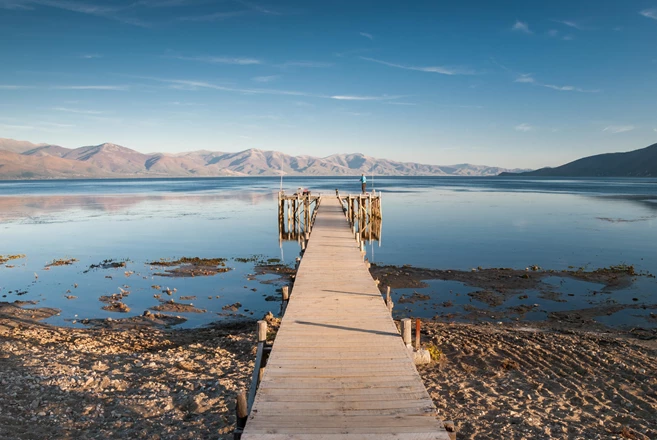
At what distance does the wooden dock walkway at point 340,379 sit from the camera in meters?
6.34

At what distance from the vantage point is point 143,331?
16969 millimetres

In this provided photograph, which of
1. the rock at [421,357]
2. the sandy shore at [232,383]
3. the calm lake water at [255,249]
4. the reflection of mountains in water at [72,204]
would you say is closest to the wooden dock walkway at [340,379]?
the rock at [421,357]

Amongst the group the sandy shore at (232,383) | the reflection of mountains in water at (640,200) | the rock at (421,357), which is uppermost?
the reflection of mountains in water at (640,200)

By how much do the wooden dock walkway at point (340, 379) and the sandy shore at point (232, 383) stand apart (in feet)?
8.08

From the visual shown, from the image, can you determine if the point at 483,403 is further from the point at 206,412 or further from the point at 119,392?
the point at 119,392

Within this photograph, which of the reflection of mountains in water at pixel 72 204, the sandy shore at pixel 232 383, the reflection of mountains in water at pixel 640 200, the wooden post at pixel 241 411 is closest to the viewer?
the wooden post at pixel 241 411

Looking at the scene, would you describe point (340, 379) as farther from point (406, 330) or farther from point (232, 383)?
point (232, 383)

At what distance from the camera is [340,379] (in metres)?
7.85

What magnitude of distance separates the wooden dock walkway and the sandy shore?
246 cm

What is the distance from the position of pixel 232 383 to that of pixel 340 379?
5.05m

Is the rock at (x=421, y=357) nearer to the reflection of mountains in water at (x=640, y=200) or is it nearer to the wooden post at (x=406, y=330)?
the wooden post at (x=406, y=330)

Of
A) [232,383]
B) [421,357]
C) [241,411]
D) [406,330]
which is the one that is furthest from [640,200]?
[241,411]

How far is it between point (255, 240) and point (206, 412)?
1154 inches

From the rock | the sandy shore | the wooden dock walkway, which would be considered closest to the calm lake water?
the sandy shore
